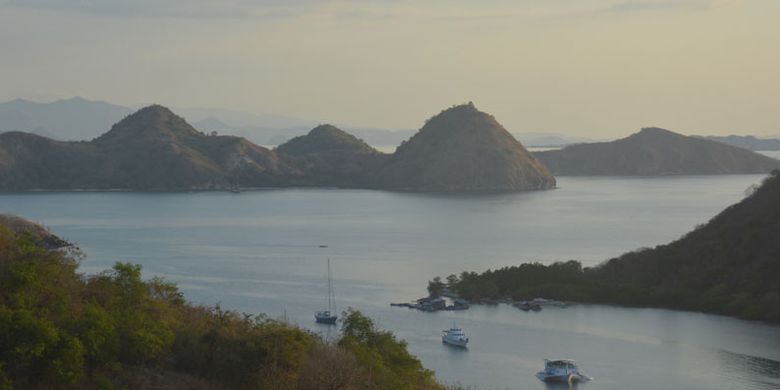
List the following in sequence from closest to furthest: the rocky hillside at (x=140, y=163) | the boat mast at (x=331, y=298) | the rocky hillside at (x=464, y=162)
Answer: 1. the boat mast at (x=331, y=298)
2. the rocky hillside at (x=140, y=163)
3. the rocky hillside at (x=464, y=162)

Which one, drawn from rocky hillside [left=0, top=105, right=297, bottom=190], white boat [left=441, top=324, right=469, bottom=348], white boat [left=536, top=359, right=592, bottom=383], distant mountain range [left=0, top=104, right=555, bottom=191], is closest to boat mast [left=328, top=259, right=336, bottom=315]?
white boat [left=441, top=324, right=469, bottom=348]

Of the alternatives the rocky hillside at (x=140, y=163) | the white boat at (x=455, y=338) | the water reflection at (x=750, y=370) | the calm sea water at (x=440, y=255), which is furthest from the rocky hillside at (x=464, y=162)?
the water reflection at (x=750, y=370)

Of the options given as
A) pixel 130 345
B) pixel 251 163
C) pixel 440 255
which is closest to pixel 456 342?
pixel 130 345

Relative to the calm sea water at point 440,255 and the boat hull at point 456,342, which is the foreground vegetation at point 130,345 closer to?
the calm sea water at point 440,255

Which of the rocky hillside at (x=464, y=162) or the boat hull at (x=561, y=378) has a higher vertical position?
the rocky hillside at (x=464, y=162)

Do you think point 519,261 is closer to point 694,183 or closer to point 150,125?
point 694,183

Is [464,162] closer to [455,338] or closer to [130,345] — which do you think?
[455,338]

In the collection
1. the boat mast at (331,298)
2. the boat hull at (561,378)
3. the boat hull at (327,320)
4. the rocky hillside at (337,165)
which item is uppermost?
the rocky hillside at (337,165)
